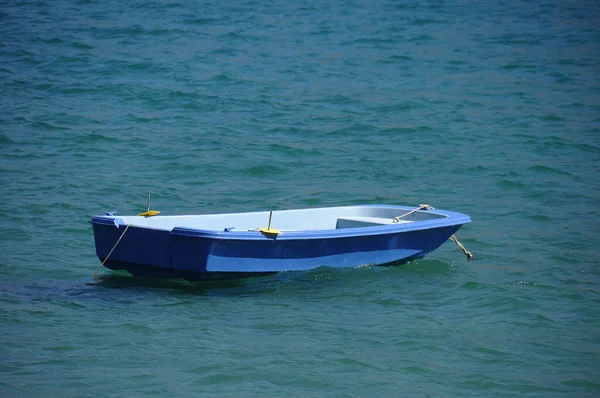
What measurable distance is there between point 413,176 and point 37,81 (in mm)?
9836

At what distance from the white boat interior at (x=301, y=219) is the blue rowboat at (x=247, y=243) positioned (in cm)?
1

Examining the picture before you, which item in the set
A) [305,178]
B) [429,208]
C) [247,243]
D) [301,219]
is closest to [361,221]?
[301,219]

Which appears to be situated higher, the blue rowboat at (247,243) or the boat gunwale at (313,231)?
the boat gunwale at (313,231)

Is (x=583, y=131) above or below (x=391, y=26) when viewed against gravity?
below

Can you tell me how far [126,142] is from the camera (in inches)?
689

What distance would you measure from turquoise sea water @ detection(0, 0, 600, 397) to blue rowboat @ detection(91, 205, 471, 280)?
9.7 inches

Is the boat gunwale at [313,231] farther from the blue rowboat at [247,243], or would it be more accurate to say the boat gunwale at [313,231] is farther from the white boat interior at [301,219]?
the white boat interior at [301,219]

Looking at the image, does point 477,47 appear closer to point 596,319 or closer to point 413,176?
point 413,176

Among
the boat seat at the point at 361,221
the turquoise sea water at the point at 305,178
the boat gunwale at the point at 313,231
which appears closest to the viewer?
the turquoise sea water at the point at 305,178

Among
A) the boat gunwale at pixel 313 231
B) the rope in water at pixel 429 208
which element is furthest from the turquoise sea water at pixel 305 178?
the boat gunwale at pixel 313 231

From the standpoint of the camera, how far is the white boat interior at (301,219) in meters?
10.7

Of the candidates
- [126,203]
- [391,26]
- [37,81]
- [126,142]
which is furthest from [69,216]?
[391,26]

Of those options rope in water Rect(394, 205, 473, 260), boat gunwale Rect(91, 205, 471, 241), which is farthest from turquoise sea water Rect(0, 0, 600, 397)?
boat gunwale Rect(91, 205, 471, 241)

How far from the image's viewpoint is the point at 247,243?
32.0ft
